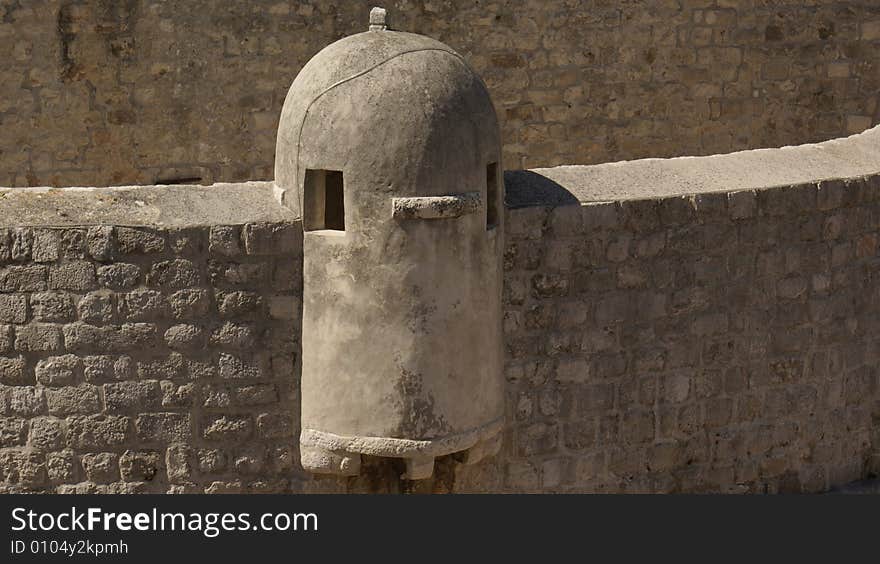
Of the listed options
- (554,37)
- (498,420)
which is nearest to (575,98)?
(554,37)

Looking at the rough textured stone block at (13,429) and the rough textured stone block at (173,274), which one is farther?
the rough textured stone block at (13,429)

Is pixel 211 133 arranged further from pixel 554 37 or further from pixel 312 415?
pixel 312 415

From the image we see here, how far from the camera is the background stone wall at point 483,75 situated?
39.8 ft

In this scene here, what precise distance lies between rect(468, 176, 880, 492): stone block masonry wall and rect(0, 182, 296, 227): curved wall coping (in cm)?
112

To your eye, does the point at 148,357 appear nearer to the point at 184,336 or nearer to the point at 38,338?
the point at 184,336

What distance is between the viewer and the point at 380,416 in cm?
730

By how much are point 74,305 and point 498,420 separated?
179 cm

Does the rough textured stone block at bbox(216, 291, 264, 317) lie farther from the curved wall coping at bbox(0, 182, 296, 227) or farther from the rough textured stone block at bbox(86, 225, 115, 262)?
the rough textured stone block at bbox(86, 225, 115, 262)

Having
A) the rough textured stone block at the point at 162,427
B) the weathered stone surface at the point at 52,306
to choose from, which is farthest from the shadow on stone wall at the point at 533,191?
the weathered stone surface at the point at 52,306

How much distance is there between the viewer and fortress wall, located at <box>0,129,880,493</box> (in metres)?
7.25

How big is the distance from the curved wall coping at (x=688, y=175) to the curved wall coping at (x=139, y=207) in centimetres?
110

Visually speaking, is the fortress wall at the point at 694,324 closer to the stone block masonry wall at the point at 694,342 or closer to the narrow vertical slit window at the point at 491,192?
the stone block masonry wall at the point at 694,342

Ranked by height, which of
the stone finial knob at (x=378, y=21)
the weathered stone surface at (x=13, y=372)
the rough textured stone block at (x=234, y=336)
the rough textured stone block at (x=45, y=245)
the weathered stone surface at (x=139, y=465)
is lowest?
the weathered stone surface at (x=139, y=465)

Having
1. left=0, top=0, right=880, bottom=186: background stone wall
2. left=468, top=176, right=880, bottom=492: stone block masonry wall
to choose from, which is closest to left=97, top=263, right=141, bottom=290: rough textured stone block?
left=468, top=176, right=880, bottom=492: stone block masonry wall
